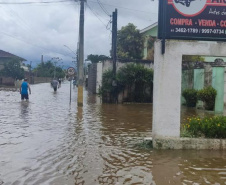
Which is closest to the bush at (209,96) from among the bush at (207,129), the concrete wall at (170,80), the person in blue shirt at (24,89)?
the bush at (207,129)

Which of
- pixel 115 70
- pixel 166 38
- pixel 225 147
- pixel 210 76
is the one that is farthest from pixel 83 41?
pixel 225 147

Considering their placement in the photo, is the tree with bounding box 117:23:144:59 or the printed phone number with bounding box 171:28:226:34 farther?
the tree with bounding box 117:23:144:59

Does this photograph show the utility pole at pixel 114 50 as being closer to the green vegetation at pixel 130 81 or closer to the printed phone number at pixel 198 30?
the green vegetation at pixel 130 81

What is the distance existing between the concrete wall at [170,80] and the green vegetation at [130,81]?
44.0 ft

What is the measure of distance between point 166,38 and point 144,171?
3.44m

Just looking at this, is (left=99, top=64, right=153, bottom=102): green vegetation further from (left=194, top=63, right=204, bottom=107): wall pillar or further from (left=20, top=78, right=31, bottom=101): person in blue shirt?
(left=20, top=78, right=31, bottom=101): person in blue shirt

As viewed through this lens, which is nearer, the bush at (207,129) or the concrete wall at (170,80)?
the concrete wall at (170,80)

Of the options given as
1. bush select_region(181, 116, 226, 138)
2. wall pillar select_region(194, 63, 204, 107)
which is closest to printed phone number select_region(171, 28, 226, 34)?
bush select_region(181, 116, 226, 138)

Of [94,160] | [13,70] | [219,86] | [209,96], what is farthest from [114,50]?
[13,70]

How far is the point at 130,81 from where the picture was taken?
2106cm

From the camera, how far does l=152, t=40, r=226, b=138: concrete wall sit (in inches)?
290

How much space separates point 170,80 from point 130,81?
13689mm

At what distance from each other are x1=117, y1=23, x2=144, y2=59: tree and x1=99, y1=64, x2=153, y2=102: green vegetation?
476 inches

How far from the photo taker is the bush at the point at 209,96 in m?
16.4
